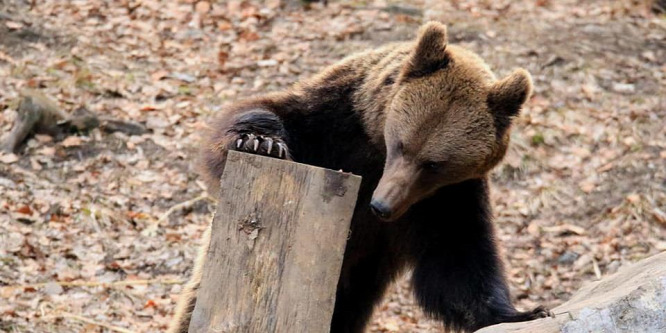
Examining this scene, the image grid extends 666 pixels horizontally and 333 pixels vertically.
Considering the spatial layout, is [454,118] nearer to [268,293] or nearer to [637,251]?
[268,293]

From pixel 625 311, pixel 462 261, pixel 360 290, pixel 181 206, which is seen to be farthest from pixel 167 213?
pixel 625 311

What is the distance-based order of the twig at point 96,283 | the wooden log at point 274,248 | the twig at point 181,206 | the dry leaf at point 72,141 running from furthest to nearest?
1. the dry leaf at point 72,141
2. the twig at point 181,206
3. the twig at point 96,283
4. the wooden log at point 274,248

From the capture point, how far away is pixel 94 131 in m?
9.02

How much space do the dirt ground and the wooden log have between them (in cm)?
187

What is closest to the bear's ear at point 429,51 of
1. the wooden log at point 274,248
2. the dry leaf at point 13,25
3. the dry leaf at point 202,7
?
the wooden log at point 274,248

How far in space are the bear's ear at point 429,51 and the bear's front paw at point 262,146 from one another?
0.88 meters

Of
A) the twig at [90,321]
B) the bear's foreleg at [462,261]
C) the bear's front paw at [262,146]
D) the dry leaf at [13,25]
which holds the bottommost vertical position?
the twig at [90,321]

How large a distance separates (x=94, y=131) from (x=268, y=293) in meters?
5.59

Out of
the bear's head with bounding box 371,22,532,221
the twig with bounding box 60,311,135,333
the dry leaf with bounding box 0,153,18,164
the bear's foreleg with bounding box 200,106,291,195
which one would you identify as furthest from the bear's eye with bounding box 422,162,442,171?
the dry leaf with bounding box 0,153,18,164

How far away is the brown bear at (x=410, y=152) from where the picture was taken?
15.7ft

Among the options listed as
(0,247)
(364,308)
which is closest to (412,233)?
(364,308)

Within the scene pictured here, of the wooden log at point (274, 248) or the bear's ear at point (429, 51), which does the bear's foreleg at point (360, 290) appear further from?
the wooden log at point (274, 248)

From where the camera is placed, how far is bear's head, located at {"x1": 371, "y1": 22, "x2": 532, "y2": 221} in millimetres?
4750

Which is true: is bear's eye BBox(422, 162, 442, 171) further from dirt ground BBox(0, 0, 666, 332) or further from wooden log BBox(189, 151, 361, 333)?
dirt ground BBox(0, 0, 666, 332)
